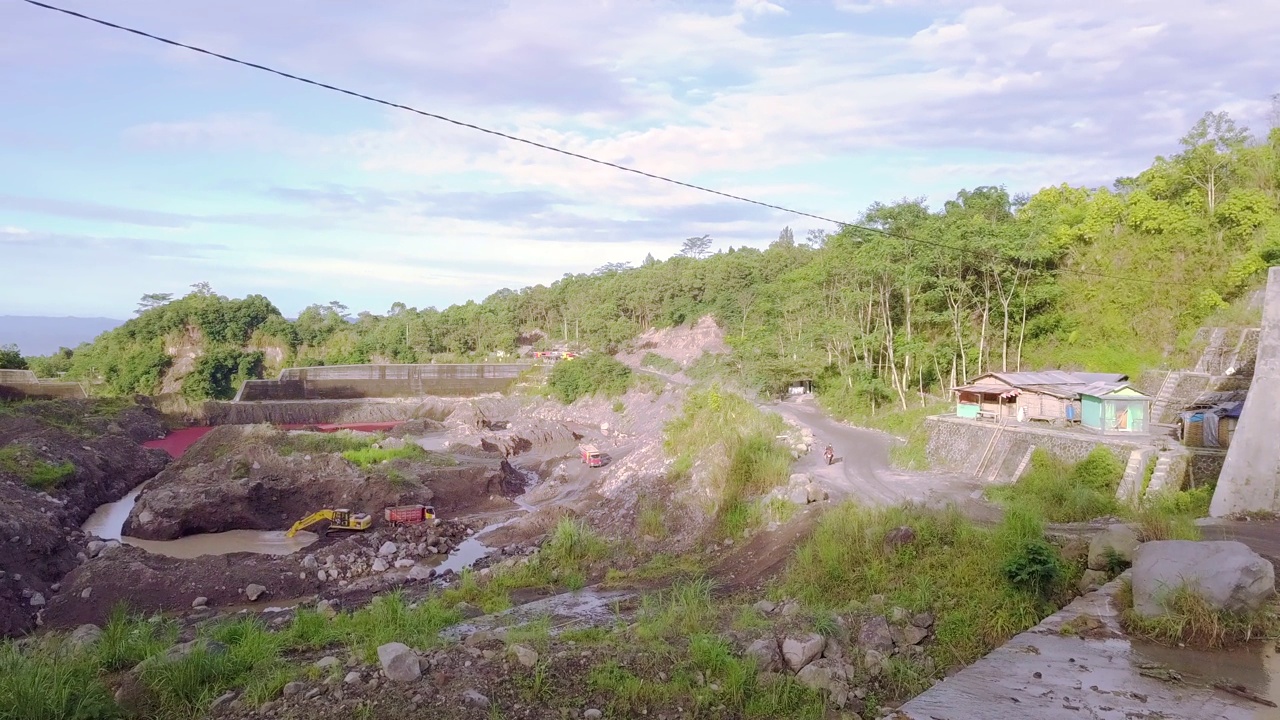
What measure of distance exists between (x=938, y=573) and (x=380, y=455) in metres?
24.8

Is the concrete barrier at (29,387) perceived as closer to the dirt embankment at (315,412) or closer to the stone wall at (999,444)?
the dirt embankment at (315,412)

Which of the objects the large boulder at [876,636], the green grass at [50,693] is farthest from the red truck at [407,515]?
the large boulder at [876,636]

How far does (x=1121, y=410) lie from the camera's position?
19.5 m

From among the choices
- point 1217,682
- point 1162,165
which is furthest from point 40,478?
point 1162,165

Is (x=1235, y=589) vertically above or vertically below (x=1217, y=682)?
above

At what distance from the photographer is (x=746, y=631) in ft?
29.6

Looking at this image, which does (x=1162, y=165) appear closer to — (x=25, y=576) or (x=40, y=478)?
(x=25, y=576)

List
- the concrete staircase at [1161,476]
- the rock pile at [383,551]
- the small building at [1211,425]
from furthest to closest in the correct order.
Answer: the rock pile at [383,551]
the small building at [1211,425]
the concrete staircase at [1161,476]

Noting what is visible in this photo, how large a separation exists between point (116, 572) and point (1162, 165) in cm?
3952

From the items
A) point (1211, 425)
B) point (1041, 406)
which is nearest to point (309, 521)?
point (1041, 406)

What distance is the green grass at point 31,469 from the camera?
2367 centimetres

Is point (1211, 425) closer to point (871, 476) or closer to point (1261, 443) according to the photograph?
point (1261, 443)

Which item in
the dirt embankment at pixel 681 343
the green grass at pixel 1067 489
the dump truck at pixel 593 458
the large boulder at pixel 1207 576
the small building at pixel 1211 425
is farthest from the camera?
the dirt embankment at pixel 681 343

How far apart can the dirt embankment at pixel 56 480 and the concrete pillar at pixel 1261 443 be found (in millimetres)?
24107
